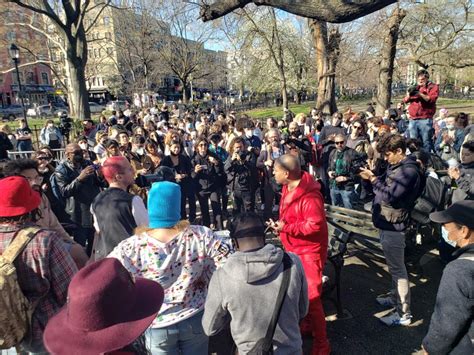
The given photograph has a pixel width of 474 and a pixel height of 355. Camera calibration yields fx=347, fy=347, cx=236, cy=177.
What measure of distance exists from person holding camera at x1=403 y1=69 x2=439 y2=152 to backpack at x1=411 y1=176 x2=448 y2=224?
428 cm

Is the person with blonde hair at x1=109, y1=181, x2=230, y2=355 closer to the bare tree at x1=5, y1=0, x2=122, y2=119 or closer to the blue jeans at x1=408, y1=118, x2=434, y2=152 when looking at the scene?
the blue jeans at x1=408, y1=118, x2=434, y2=152

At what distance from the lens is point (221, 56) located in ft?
169

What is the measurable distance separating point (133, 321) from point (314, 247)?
6.98 feet

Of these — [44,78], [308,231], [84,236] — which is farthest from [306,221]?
[44,78]

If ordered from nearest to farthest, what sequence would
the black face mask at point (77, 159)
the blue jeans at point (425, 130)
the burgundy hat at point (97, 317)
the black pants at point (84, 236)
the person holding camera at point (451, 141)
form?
the burgundy hat at point (97, 317) → the black face mask at point (77, 159) → the black pants at point (84, 236) → the person holding camera at point (451, 141) → the blue jeans at point (425, 130)

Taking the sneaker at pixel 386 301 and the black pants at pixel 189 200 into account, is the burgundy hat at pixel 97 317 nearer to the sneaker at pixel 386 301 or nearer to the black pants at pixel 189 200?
the sneaker at pixel 386 301

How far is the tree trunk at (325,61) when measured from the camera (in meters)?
16.2

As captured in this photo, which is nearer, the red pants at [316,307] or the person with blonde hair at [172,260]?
the person with blonde hair at [172,260]

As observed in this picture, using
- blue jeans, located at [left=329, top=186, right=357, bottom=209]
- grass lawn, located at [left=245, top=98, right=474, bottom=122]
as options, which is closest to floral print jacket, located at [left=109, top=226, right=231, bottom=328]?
blue jeans, located at [left=329, top=186, right=357, bottom=209]

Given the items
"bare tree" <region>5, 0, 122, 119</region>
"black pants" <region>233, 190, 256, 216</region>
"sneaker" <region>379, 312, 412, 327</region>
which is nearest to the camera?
"sneaker" <region>379, 312, 412, 327</region>

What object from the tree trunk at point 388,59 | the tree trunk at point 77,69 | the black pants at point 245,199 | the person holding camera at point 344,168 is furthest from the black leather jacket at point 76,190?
the tree trunk at point 77,69

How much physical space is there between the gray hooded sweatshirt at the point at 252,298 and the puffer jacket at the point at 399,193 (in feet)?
5.76

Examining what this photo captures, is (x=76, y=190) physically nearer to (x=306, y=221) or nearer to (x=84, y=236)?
(x=84, y=236)

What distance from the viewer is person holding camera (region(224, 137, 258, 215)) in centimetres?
654
